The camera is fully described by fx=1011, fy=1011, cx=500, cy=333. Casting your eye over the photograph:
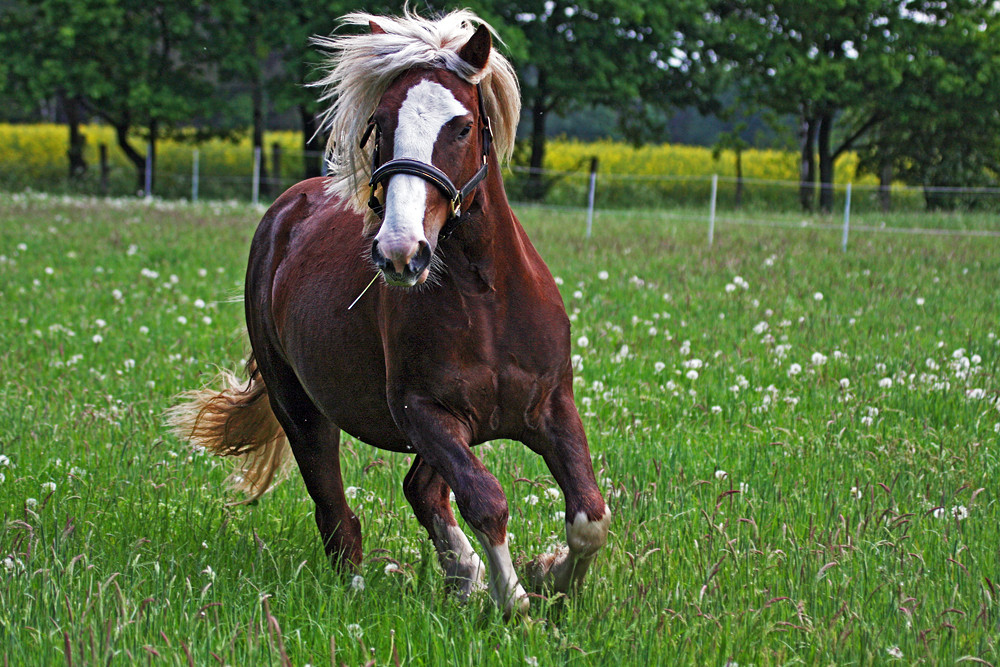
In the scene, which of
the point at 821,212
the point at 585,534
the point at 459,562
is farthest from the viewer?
the point at 821,212

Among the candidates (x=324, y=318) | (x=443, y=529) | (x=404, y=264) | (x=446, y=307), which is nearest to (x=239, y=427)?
(x=324, y=318)

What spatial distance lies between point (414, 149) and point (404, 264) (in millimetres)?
465

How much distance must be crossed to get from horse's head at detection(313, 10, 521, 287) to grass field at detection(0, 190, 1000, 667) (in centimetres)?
119

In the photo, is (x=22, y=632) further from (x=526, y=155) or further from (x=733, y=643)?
(x=526, y=155)

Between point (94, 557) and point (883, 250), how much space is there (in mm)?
14208

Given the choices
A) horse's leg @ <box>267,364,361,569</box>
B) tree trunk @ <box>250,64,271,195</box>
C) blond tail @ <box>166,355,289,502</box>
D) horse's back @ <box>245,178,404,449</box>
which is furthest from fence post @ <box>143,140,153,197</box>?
horse's leg @ <box>267,364,361,569</box>

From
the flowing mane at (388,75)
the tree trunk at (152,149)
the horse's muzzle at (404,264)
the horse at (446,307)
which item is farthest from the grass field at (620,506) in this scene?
the tree trunk at (152,149)

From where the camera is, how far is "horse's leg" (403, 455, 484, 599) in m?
3.74

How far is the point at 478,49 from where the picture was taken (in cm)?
342

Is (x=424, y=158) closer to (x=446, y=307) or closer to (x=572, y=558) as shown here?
(x=446, y=307)

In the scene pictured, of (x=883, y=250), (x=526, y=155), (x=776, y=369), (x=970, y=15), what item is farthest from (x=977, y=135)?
(x=776, y=369)

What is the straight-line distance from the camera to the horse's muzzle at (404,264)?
112 inches

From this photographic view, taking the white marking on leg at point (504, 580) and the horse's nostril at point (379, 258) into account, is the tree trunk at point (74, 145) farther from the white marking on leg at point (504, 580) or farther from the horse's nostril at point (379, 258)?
the horse's nostril at point (379, 258)

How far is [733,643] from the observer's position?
3.13m
